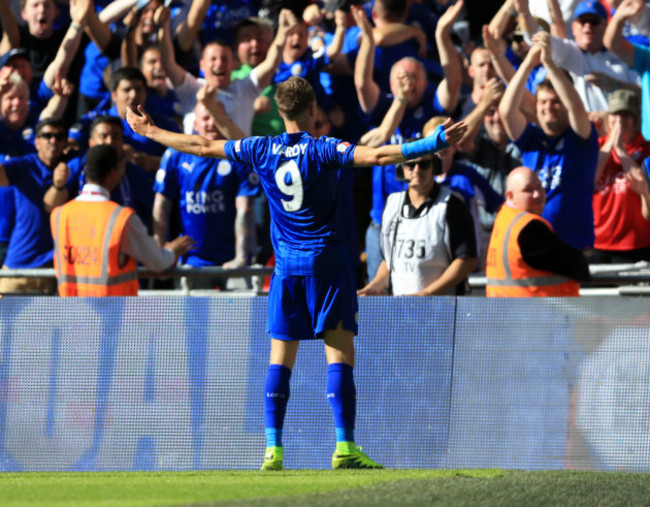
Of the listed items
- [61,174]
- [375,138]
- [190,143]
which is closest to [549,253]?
[375,138]

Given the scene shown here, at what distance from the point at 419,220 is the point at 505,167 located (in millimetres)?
2177

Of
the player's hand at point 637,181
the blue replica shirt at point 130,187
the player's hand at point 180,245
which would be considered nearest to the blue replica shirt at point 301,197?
the player's hand at point 180,245

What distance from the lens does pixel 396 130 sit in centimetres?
1009

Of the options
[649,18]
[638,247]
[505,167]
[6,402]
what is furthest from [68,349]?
[649,18]

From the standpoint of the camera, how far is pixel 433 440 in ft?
24.1

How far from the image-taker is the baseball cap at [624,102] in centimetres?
983

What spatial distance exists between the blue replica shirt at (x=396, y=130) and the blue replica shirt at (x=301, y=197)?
2.87 metres

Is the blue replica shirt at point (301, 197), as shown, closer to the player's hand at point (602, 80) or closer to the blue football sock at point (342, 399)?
the blue football sock at point (342, 399)

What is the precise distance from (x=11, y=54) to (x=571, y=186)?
5.53 metres

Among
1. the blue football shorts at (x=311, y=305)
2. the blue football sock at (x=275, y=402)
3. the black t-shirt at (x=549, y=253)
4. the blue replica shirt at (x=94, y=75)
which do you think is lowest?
the blue football sock at (x=275, y=402)

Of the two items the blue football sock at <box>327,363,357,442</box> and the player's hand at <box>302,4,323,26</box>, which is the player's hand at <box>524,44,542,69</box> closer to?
the player's hand at <box>302,4,323,26</box>

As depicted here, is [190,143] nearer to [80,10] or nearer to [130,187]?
[130,187]

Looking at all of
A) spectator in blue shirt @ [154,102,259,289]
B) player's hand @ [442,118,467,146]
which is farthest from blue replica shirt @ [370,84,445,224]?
player's hand @ [442,118,467,146]

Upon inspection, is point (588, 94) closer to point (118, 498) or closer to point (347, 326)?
point (347, 326)
